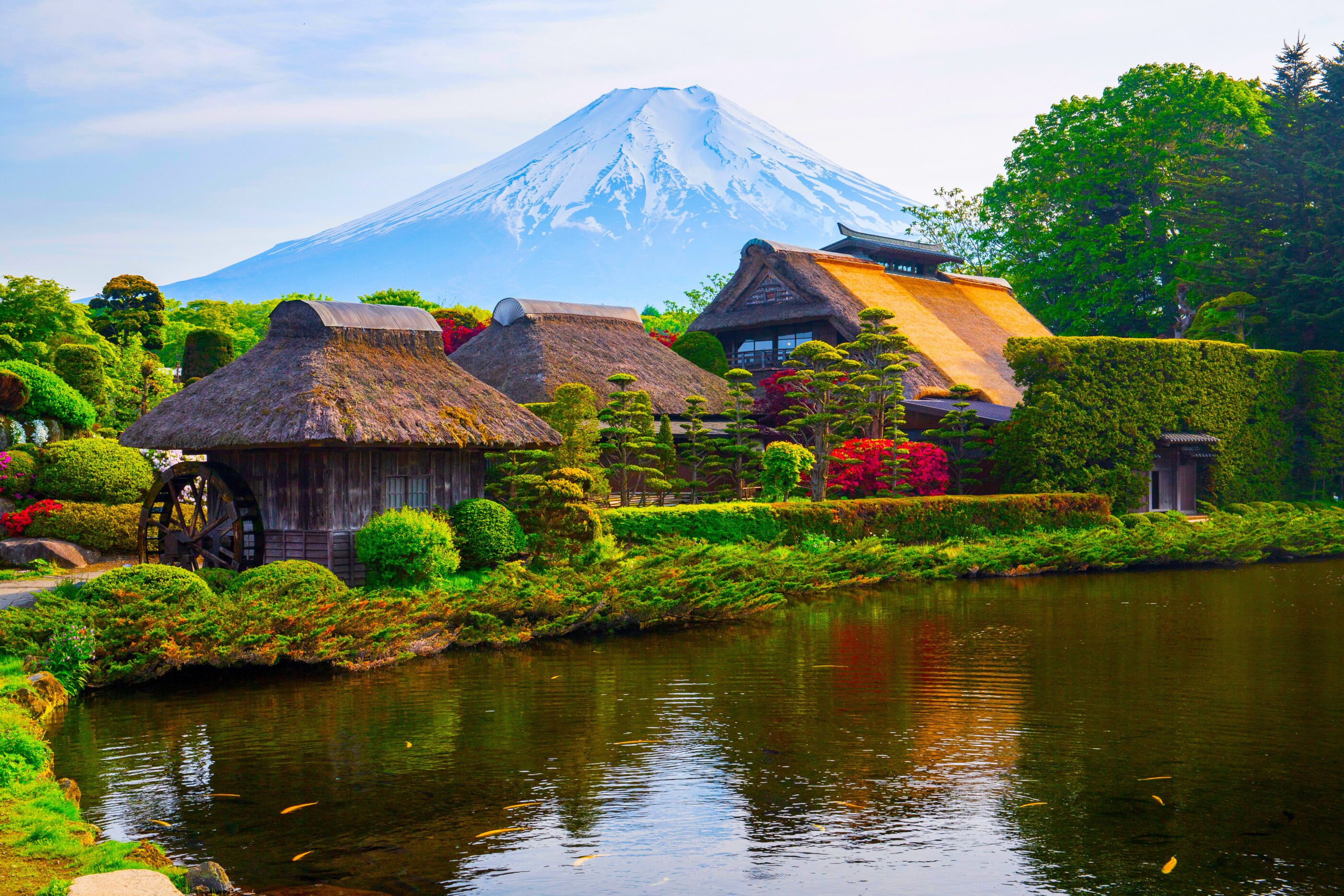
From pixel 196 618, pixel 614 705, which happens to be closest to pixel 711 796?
pixel 614 705

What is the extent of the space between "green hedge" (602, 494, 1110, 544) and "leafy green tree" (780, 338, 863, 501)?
287 cm

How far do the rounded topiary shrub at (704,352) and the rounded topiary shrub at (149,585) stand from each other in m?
25.9

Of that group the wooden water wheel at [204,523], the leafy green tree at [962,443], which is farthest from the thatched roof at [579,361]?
the wooden water wheel at [204,523]

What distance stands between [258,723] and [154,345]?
43.7 metres

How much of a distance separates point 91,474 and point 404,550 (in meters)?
8.96

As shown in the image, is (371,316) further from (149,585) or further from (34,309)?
(34,309)

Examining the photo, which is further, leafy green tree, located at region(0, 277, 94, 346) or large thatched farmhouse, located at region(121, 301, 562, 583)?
leafy green tree, located at region(0, 277, 94, 346)

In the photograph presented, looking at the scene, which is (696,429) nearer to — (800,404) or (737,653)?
(800,404)

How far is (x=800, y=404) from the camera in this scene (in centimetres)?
3062

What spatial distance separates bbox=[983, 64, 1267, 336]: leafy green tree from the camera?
44812 millimetres

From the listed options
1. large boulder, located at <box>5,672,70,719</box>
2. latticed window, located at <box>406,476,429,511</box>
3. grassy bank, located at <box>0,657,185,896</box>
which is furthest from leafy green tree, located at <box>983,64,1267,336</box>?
grassy bank, located at <box>0,657,185,896</box>

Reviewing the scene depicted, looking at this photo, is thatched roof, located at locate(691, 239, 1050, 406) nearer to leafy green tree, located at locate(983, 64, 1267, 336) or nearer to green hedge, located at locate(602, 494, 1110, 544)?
leafy green tree, located at locate(983, 64, 1267, 336)

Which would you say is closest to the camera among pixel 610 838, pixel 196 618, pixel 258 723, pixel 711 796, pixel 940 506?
pixel 610 838

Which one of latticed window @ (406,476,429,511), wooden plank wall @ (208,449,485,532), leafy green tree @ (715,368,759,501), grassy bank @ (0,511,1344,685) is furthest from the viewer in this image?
leafy green tree @ (715,368,759,501)
